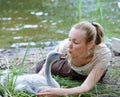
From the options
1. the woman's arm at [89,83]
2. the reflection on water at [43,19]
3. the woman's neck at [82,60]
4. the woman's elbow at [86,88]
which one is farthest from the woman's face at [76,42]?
the reflection on water at [43,19]

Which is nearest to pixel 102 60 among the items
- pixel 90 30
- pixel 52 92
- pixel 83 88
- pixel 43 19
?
pixel 90 30

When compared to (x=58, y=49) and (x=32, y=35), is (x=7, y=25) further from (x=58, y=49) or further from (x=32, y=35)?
(x=58, y=49)

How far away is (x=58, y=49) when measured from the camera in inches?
177

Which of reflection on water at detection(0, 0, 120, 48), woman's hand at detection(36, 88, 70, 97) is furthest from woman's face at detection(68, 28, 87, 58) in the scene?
reflection on water at detection(0, 0, 120, 48)

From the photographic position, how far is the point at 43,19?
9.19m

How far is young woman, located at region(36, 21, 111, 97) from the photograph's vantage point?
12.9ft

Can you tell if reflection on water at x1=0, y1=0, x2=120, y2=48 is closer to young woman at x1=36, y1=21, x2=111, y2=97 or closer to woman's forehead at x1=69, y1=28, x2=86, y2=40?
young woman at x1=36, y1=21, x2=111, y2=97

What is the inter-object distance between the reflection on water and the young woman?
6.95ft

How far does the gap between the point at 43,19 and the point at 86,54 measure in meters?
5.17

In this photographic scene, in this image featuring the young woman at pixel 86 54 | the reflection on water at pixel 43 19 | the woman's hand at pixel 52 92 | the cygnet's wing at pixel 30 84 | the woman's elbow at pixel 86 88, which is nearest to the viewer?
the woman's hand at pixel 52 92

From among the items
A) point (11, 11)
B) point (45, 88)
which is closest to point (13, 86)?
point (45, 88)

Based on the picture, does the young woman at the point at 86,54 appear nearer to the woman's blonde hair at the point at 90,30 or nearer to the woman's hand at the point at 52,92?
the woman's blonde hair at the point at 90,30

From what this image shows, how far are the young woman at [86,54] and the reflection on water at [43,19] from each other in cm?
212

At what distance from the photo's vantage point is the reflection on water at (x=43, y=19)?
7.62m
